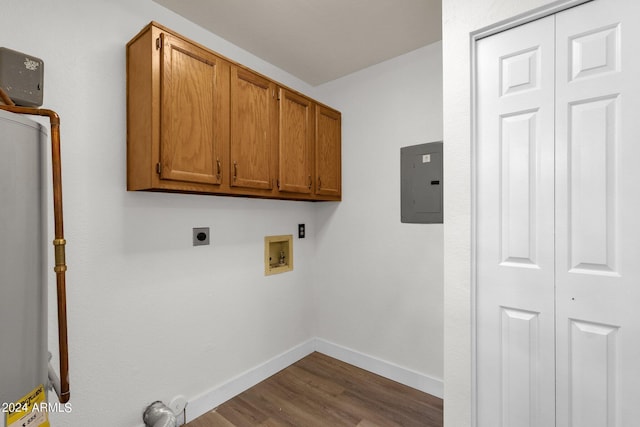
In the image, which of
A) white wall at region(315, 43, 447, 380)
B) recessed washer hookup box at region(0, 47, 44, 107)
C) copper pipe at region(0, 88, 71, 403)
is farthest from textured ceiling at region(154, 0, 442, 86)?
copper pipe at region(0, 88, 71, 403)

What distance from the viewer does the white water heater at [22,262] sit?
0.72m

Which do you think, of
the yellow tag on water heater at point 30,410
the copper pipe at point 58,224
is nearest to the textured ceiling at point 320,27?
the copper pipe at point 58,224

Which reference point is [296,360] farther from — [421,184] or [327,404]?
[421,184]

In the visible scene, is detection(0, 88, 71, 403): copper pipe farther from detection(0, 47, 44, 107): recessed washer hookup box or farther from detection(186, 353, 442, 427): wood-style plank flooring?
detection(186, 353, 442, 427): wood-style plank flooring

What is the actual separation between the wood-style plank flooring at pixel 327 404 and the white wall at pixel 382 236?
25cm

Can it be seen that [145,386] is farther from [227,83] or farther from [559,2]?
[559,2]

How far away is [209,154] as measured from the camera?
1.73 m

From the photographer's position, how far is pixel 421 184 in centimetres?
230

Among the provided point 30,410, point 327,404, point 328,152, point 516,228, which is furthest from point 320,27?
point 327,404

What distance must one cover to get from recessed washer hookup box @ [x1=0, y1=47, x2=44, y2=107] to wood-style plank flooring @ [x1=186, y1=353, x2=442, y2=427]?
2001 mm

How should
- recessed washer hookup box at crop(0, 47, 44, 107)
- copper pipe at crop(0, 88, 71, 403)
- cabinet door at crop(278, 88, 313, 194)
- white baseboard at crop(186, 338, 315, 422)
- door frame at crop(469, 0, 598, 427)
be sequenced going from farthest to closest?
cabinet door at crop(278, 88, 313, 194) < white baseboard at crop(186, 338, 315, 422) < door frame at crop(469, 0, 598, 427) < recessed washer hookup box at crop(0, 47, 44, 107) < copper pipe at crop(0, 88, 71, 403)

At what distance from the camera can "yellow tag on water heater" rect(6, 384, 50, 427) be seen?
731 mm

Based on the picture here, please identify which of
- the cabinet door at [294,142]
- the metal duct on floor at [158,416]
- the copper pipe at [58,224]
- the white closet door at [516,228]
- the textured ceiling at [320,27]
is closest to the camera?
the copper pipe at [58,224]

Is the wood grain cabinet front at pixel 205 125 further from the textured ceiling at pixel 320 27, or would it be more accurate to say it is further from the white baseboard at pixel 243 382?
the white baseboard at pixel 243 382
